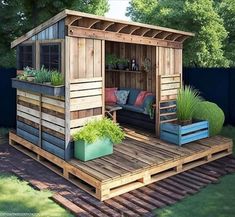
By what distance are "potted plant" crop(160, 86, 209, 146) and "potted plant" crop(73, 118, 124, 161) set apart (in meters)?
1.36

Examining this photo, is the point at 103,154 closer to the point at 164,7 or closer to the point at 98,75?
the point at 98,75

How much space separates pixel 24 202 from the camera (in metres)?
5.44

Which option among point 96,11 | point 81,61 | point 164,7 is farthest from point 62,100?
point 96,11

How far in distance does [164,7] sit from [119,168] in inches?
299

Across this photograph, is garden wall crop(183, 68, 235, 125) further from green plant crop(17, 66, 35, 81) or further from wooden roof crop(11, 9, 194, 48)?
green plant crop(17, 66, 35, 81)

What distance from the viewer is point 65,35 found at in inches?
248

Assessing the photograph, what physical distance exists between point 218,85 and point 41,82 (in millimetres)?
5089

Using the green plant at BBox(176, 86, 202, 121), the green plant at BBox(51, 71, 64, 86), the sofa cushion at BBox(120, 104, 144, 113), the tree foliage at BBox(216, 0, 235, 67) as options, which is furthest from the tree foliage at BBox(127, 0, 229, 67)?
the green plant at BBox(51, 71, 64, 86)

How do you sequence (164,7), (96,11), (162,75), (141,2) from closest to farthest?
(162,75)
(164,7)
(96,11)
(141,2)

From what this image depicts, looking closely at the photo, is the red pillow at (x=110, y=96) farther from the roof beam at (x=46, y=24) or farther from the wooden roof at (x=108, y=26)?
the roof beam at (x=46, y=24)

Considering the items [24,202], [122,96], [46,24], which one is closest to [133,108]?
[122,96]

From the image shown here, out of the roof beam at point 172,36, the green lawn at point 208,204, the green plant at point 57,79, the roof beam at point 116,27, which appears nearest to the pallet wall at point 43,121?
the green plant at point 57,79

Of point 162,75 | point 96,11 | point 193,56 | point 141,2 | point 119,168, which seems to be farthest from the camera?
point 141,2

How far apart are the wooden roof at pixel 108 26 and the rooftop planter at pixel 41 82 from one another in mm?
833
